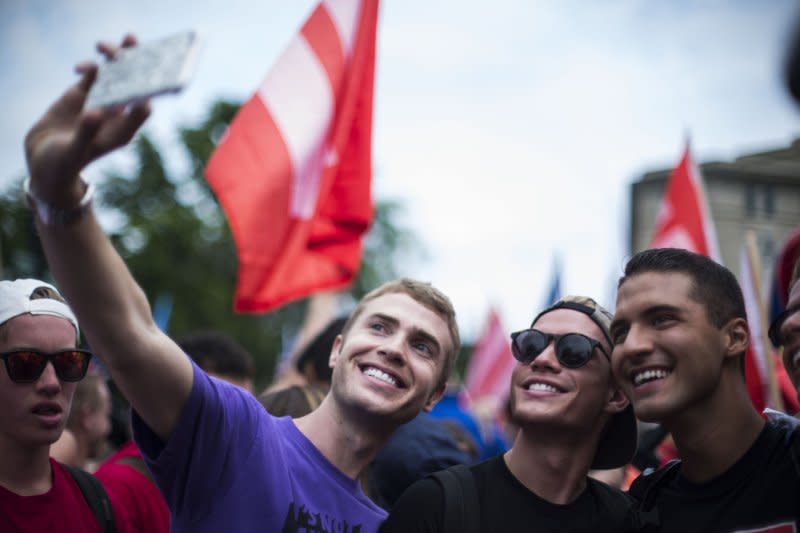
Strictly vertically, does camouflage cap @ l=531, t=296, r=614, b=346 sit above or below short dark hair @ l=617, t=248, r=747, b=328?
below

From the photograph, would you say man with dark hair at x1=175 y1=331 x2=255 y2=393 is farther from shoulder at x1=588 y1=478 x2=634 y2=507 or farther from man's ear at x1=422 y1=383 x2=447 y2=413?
shoulder at x1=588 y1=478 x2=634 y2=507

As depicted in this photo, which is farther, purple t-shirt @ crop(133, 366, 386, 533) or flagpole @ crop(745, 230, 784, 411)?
flagpole @ crop(745, 230, 784, 411)

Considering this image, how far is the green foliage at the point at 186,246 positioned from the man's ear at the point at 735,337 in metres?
25.9

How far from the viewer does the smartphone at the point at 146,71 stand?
1521mm

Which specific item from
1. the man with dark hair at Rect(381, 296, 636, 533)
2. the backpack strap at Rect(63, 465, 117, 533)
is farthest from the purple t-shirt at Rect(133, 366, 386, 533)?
the backpack strap at Rect(63, 465, 117, 533)

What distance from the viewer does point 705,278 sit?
271 centimetres

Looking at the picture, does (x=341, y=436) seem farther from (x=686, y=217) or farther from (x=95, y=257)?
(x=686, y=217)

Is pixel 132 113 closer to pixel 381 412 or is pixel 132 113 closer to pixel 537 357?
pixel 381 412

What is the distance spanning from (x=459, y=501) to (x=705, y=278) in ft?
3.52

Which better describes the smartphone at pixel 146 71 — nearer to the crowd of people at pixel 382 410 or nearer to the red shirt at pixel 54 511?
the crowd of people at pixel 382 410

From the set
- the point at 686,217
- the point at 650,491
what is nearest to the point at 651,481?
the point at 650,491

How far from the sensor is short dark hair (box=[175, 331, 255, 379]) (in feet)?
15.7

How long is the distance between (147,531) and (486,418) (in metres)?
9.72

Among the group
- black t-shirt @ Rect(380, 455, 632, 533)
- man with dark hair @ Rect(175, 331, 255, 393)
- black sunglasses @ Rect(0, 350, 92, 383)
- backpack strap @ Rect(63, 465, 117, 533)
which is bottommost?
man with dark hair @ Rect(175, 331, 255, 393)
